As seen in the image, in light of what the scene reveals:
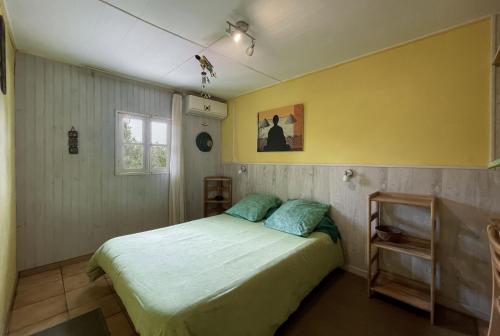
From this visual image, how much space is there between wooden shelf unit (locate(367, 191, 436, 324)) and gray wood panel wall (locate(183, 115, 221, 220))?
2664 millimetres

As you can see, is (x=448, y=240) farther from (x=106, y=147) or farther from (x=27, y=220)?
(x=27, y=220)

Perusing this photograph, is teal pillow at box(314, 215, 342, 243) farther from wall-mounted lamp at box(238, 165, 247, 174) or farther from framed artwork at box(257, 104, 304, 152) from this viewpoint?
wall-mounted lamp at box(238, 165, 247, 174)

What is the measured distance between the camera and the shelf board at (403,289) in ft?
5.67

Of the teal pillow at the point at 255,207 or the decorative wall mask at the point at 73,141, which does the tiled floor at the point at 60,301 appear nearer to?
the decorative wall mask at the point at 73,141

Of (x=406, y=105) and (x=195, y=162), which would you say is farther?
(x=195, y=162)

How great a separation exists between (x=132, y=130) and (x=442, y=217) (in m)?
3.67

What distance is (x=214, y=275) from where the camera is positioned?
1.46 meters

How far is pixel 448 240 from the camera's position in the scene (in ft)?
5.90

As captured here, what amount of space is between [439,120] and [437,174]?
0.47 meters

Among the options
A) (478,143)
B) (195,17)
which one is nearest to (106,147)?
(195,17)

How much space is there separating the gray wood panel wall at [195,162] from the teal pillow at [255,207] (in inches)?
33.5

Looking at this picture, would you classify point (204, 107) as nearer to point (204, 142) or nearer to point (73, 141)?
point (204, 142)

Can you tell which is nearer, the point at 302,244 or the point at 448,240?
the point at 448,240

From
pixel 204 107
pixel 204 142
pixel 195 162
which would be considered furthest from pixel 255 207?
pixel 204 107
